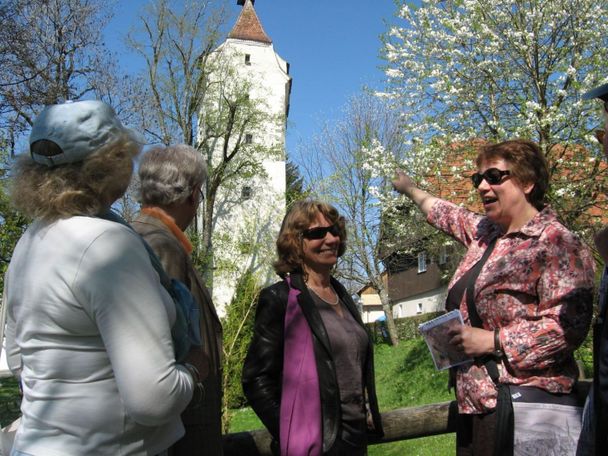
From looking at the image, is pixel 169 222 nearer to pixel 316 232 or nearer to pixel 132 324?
pixel 316 232

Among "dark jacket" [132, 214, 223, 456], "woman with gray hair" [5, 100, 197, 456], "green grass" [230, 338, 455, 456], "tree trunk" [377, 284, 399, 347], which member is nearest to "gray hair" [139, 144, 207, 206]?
"dark jacket" [132, 214, 223, 456]

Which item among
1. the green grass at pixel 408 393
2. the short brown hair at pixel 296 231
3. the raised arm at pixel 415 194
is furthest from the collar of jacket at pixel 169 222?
the green grass at pixel 408 393

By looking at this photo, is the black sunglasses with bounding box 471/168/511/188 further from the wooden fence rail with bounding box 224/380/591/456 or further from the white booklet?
the wooden fence rail with bounding box 224/380/591/456

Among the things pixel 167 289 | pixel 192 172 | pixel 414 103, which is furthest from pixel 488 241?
pixel 414 103

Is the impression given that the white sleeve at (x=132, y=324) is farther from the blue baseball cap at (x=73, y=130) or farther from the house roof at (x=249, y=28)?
the house roof at (x=249, y=28)

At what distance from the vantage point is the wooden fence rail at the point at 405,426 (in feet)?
10.7

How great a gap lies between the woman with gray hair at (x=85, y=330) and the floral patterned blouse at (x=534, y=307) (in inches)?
53.5

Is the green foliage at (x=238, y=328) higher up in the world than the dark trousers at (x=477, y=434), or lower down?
lower down

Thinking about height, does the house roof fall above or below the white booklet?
above

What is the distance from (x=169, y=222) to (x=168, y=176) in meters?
0.21

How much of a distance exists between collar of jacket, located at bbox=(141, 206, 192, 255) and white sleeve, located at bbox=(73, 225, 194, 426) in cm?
98

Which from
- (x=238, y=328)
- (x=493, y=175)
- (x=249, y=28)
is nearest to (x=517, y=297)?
(x=493, y=175)

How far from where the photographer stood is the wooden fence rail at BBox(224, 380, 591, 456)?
10.7 ft

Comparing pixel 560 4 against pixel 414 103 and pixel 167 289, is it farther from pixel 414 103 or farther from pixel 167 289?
pixel 167 289
